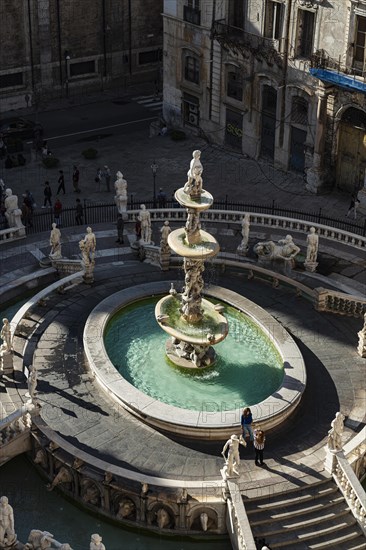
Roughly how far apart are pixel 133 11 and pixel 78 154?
18088mm

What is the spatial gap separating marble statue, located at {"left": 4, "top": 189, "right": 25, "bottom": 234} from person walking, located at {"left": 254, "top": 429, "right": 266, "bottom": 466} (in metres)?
22.9

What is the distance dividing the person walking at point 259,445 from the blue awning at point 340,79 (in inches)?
1055

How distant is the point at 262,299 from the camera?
47.7 meters

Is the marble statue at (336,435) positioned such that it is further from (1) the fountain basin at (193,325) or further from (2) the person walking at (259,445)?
(1) the fountain basin at (193,325)

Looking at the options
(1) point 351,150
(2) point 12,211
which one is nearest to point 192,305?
(2) point 12,211

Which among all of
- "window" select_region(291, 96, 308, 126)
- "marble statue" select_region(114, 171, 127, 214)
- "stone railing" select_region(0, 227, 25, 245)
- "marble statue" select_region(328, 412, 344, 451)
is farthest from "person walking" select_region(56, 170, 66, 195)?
"marble statue" select_region(328, 412, 344, 451)

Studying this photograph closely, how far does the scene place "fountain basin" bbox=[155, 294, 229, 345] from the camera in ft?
134

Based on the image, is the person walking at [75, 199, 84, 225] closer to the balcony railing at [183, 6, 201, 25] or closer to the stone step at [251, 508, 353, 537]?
the balcony railing at [183, 6, 201, 25]

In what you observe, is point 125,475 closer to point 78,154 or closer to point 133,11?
point 78,154

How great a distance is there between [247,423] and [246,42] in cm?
3318

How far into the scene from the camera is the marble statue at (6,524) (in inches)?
1203

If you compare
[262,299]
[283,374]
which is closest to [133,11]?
[262,299]

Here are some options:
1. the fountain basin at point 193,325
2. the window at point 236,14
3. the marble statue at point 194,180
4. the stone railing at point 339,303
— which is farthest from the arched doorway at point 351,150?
the marble statue at point 194,180

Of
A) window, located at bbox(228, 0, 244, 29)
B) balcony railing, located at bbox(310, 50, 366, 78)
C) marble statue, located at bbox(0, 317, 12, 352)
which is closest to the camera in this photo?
marble statue, located at bbox(0, 317, 12, 352)
